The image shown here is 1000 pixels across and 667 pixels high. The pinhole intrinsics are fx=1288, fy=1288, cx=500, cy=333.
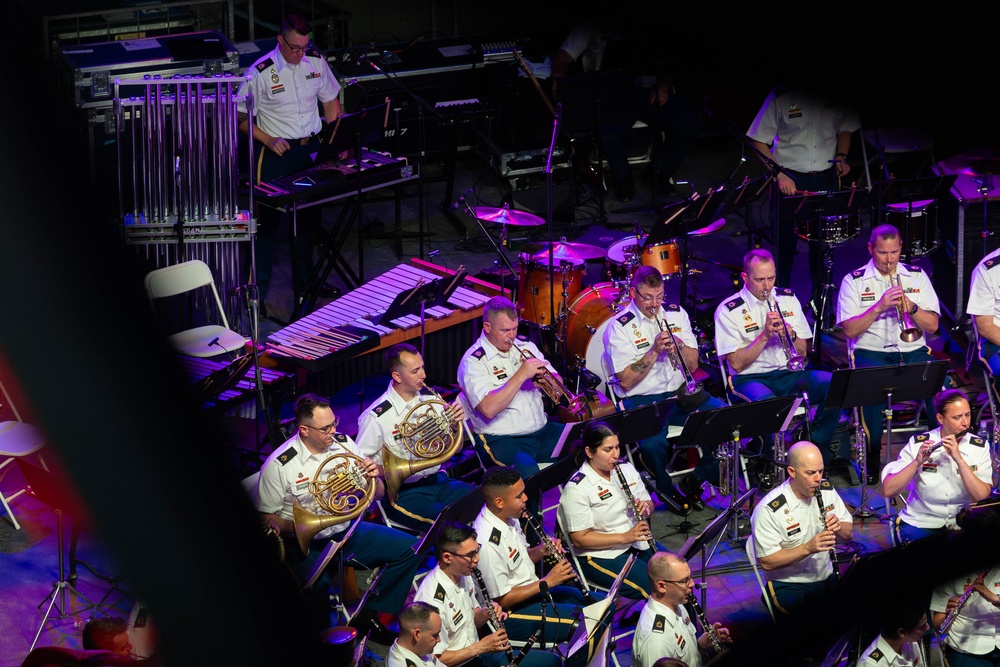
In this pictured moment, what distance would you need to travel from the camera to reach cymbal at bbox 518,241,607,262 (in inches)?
391

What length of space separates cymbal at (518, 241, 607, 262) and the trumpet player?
6.34 ft

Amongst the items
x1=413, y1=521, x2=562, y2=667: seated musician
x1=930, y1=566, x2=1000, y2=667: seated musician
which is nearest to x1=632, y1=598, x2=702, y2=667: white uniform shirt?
x1=413, y1=521, x2=562, y2=667: seated musician

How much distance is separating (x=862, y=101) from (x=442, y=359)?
8833 mm

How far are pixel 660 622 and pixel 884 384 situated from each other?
8.25ft

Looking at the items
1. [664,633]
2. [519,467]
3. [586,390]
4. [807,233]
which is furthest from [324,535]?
[807,233]

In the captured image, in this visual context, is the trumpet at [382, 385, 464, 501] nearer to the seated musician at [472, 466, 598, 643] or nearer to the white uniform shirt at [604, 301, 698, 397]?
the seated musician at [472, 466, 598, 643]

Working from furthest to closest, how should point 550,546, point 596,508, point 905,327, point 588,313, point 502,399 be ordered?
point 588,313 < point 905,327 < point 502,399 < point 596,508 < point 550,546

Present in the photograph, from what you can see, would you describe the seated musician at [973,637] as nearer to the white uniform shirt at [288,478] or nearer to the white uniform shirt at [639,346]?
the white uniform shirt at [639,346]

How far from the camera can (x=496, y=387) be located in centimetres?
844

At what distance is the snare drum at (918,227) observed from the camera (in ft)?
34.0

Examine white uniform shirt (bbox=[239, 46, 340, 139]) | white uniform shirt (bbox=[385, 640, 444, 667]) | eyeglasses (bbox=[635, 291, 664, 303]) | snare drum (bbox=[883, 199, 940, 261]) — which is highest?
white uniform shirt (bbox=[239, 46, 340, 139])

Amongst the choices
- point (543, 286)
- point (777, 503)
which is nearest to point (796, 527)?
point (777, 503)

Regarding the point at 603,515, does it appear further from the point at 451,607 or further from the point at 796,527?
the point at 451,607

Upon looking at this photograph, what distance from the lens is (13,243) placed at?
0.70 m
